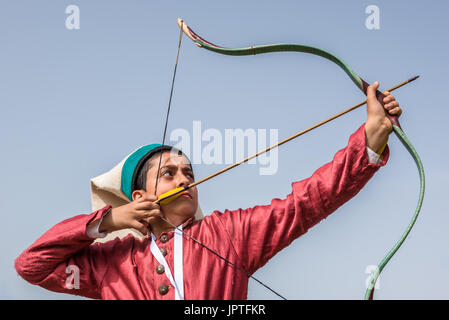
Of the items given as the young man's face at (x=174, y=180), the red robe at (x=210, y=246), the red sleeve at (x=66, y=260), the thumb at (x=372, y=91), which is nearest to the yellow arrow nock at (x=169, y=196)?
the young man's face at (x=174, y=180)

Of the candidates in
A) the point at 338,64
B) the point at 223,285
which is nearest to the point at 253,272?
the point at 223,285

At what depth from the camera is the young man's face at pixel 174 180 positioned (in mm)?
3340

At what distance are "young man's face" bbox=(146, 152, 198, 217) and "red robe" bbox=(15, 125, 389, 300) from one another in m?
0.09

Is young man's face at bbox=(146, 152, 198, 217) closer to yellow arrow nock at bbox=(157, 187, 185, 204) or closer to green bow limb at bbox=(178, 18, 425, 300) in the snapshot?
yellow arrow nock at bbox=(157, 187, 185, 204)

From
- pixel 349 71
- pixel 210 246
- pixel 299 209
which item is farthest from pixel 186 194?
pixel 349 71

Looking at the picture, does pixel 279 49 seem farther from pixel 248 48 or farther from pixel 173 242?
pixel 173 242

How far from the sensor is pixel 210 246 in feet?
10.6

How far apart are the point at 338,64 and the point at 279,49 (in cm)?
28

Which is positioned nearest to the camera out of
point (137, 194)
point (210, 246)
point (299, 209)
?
point (299, 209)

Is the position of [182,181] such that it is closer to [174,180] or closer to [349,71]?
[174,180]

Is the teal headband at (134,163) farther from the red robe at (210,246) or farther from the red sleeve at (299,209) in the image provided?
the red sleeve at (299,209)

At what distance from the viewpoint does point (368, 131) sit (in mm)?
3008

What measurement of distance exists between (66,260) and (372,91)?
1542mm

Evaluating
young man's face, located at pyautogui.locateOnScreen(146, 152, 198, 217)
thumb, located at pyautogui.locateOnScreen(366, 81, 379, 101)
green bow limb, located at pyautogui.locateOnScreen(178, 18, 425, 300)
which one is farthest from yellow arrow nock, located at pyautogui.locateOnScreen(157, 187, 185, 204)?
thumb, located at pyautogui.locateOnScreen(366, 81, 379, 101)
